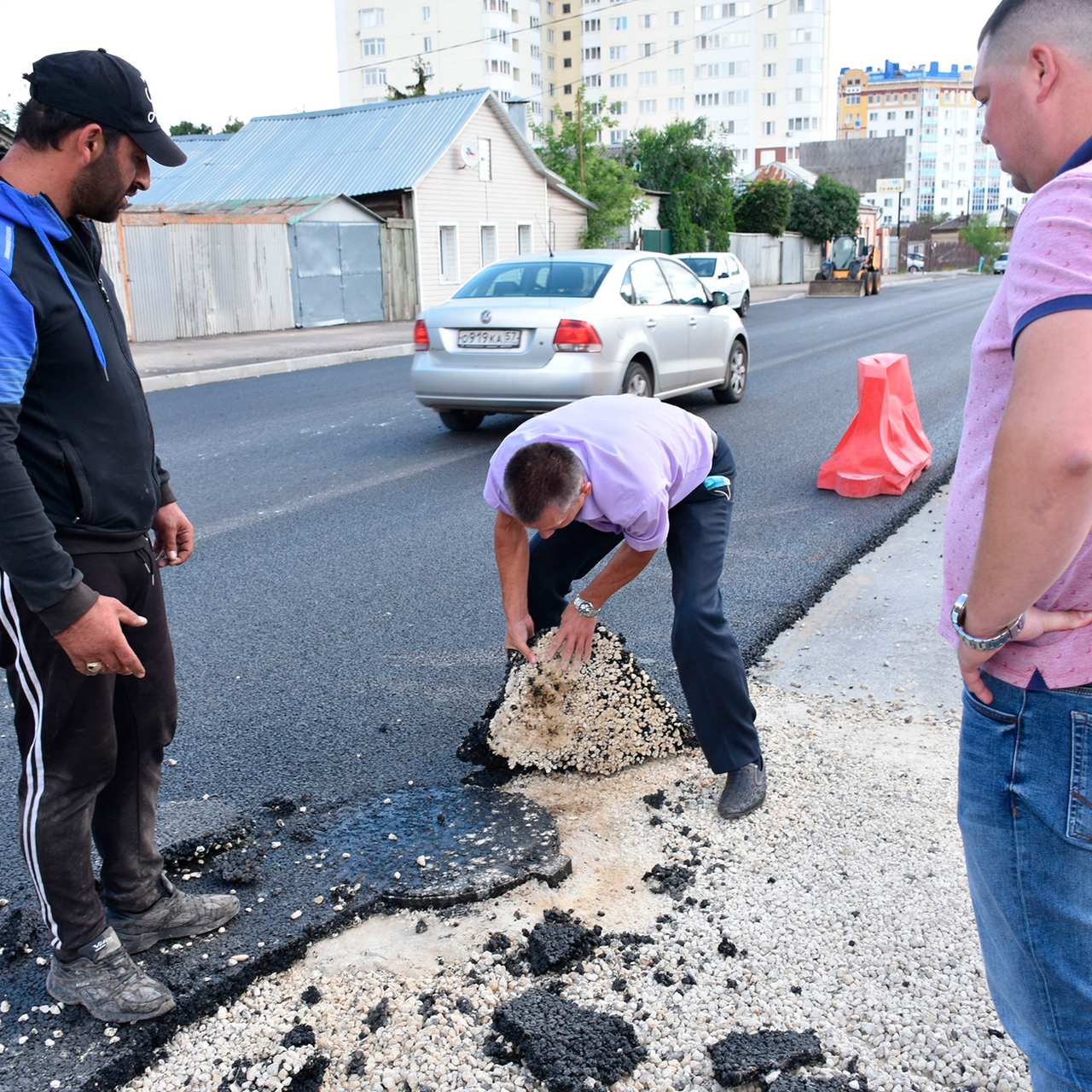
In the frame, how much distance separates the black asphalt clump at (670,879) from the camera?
2.98 metres

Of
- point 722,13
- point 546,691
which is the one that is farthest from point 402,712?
point 722,13

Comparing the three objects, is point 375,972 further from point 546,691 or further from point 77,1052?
point 546,691

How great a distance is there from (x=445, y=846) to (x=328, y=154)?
113 ft

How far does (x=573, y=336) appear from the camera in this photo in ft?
30.9

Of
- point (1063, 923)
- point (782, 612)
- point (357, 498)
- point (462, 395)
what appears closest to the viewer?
point (1063, 923)

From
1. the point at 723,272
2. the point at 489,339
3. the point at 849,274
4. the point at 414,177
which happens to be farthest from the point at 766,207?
the point at 489,339

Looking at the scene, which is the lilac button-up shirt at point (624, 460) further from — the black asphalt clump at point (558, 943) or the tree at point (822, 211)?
the tree at point (822, 211)

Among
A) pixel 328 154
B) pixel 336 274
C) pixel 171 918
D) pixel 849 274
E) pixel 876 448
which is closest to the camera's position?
pixel 171 918

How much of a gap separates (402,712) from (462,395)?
236 inches

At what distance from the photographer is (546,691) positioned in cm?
376

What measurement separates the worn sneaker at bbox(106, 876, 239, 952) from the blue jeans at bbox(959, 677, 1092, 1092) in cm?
200

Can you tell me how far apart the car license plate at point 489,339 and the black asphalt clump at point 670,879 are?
23.2ft

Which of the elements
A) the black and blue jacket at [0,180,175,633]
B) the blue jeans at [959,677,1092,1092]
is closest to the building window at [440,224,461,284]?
the black and blue jacket at [0,180,175,633]

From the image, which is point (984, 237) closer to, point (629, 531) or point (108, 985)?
point (629, 531)
